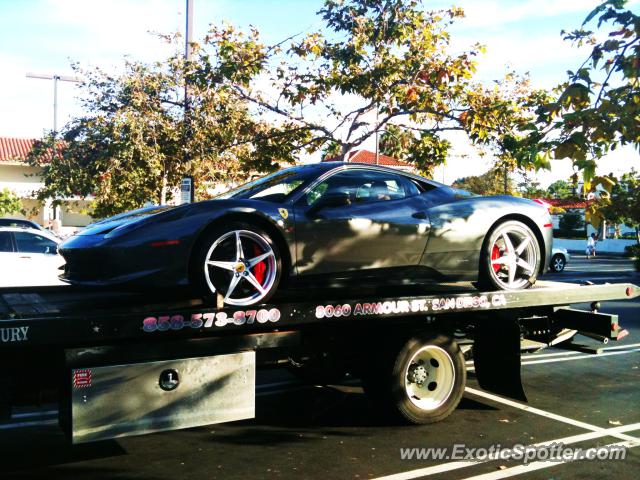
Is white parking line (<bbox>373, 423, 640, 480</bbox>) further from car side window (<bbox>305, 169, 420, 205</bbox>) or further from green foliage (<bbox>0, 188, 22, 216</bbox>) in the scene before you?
green foliage (<bbox>0, 188, 22, 216</bbox>)

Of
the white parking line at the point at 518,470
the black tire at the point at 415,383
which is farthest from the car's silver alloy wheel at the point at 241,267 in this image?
the white parking line at the point at 518,470

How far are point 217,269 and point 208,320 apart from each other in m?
0.44

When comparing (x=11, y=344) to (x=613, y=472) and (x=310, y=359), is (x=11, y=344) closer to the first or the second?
(x=310, y=359)

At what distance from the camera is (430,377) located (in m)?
5.67

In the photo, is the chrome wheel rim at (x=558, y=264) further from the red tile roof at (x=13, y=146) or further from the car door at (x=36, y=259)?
the red tile roof at (x=13, y=146)

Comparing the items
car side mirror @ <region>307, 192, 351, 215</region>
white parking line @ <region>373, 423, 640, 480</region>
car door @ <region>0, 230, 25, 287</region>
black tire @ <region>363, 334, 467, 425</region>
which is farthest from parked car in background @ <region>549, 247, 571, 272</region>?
car side mirror @ <region>307, 192, 351, 215</region>

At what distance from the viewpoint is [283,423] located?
18.3 ft

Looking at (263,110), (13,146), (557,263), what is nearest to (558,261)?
(557,263)

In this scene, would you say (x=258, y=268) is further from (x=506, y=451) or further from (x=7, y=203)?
(x=7, y=203)

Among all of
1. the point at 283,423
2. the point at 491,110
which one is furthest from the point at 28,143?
the point at 283,423

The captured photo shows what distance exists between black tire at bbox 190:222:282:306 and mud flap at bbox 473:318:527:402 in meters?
2.38

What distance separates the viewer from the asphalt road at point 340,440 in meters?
4.45

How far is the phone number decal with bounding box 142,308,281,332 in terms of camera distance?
422cm

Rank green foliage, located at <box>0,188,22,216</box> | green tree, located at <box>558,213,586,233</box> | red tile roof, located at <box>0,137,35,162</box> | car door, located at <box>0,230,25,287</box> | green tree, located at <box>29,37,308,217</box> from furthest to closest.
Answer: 1. green tree, located at <box>558,213,586,233</box>
2. red tile roof, located at <box>0,137,35,162</box>
3. green foliage, located at <box>0,188,22,216</box>
4. green tree, located at <box>29,37,308,217</box>
5. car door, located at <box>0,230,25,287</box>
